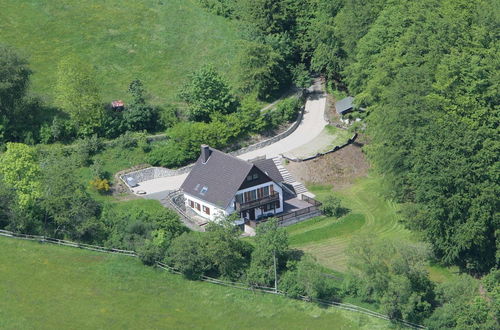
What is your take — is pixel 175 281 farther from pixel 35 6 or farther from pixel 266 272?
pixel 35 6

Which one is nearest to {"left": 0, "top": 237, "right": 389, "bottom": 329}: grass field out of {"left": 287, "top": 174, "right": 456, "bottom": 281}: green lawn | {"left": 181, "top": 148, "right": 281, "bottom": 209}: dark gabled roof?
{"left": 287, "top": 174, "right": 456, "bottom": 281}: green lawn

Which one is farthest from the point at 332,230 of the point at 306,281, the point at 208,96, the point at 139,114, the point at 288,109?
the point at 139,114

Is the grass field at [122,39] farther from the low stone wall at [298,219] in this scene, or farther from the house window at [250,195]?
the low stone wall at [298,219]

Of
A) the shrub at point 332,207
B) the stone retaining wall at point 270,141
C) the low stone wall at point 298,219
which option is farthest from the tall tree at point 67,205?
the shrub at point 332,207

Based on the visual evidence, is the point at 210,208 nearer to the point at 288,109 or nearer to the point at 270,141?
the point at 270,141

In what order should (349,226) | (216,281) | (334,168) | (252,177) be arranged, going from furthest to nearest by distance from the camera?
(334,168), (349,226), (252,177), (216,281)

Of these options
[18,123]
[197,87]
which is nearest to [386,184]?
[197,87]

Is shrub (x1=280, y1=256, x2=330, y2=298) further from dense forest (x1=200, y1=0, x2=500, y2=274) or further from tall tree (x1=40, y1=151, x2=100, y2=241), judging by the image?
tall tree (x1=40, y1=151, x2=100, y2=241)
